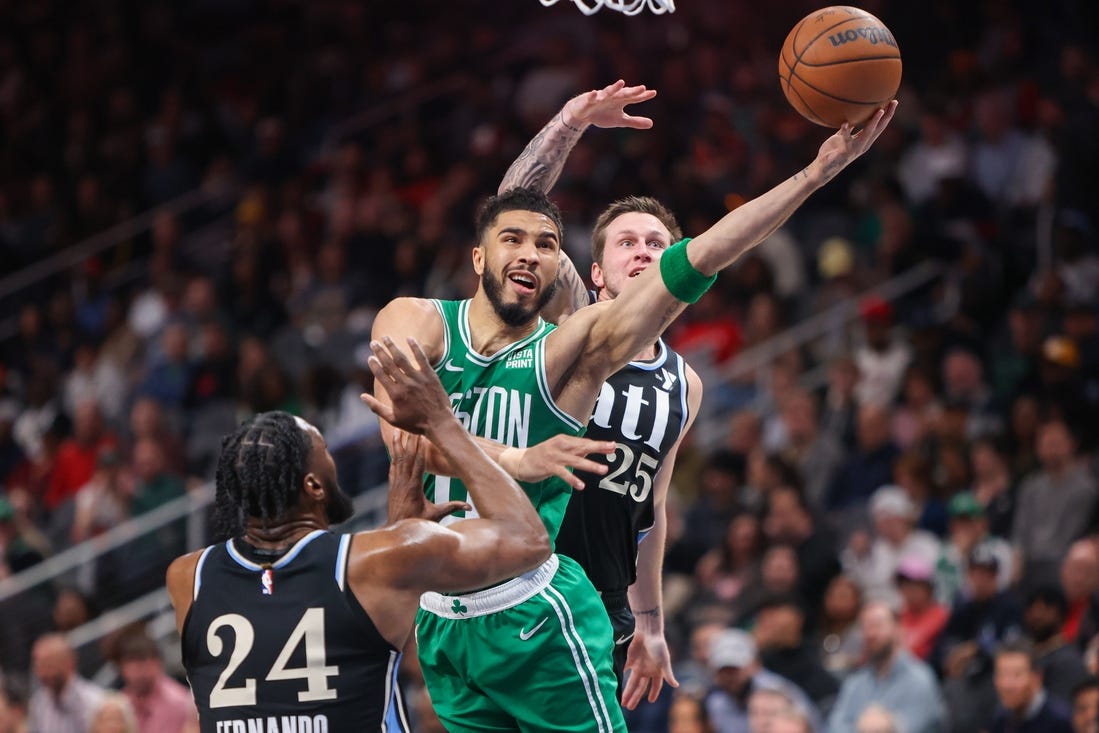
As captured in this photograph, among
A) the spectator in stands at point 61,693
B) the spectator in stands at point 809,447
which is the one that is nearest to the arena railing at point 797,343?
the spectator in stands at point 809,447

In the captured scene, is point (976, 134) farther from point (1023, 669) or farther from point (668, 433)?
point (668, 433)

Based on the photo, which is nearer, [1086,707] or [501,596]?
[501,596]

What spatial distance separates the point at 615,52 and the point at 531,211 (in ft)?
29.1

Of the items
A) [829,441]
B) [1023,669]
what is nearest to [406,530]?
[1023,669]

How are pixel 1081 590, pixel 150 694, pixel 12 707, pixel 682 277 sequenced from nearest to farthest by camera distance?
pixel 682 277 < pixel 1081 590 < pixel 150 694 < pixel 12 707

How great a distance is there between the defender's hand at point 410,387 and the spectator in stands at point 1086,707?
174 inches

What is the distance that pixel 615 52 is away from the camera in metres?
14.4

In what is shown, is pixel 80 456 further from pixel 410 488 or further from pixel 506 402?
pixel 410 488

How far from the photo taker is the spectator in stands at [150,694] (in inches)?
370

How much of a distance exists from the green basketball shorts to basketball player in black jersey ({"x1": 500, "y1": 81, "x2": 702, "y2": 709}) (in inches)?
23.6

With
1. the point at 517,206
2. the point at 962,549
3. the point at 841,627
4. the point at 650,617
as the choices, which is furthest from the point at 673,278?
the point at 962,549

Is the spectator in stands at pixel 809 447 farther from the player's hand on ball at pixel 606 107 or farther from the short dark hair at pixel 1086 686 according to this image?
the player's hand on ball at pixel 606 107

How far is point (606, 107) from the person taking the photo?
21.5 feet

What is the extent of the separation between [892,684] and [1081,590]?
3.77 ft
